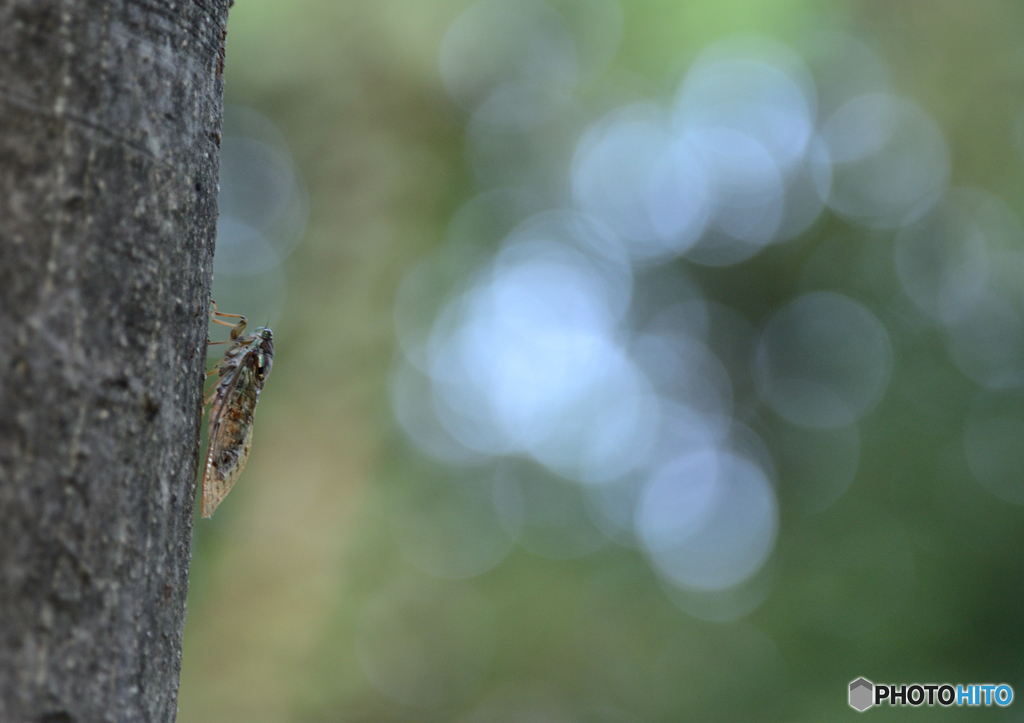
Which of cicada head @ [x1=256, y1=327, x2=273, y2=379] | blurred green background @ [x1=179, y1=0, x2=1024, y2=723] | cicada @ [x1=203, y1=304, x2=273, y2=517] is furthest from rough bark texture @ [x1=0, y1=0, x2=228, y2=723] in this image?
blurred green background @ [x1=179, y1=0, x2=1024, y2=723]

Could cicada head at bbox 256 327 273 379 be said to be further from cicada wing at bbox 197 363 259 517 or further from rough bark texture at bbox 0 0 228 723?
rough bark texture at bbox 0 0 228 723

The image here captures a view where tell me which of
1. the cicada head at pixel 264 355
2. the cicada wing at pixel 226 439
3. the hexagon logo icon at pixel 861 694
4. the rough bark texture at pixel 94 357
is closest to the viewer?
the rough bark texture at pixel 94 357

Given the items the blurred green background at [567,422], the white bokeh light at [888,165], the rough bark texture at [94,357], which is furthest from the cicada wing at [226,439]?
the white bokeh light at [888,165]

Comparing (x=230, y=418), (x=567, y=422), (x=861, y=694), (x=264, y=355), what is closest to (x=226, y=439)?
(x=230, y=418)

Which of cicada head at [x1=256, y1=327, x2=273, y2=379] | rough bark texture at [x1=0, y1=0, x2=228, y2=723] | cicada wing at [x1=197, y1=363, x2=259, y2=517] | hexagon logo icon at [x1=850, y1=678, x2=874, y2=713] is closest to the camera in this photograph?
rough bark texture at [x1=0, y1=0, x2=228, y2=723]

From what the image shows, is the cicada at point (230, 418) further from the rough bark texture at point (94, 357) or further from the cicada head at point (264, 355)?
the rough bark texture at point (94, 357)

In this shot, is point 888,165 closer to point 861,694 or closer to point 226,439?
point 861,694

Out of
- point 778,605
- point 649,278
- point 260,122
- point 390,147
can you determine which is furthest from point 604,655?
point 260,122
